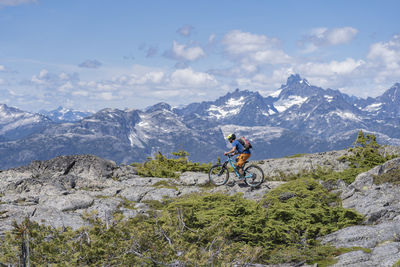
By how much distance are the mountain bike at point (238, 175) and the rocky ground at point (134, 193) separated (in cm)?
51

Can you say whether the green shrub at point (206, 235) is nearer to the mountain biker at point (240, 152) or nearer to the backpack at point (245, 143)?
the backpack at point (245, 143)

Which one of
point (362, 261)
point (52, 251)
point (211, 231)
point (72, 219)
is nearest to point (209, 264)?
point (211, 231)

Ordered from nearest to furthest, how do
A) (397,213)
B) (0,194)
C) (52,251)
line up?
(52,251), (397,213), (0,194)

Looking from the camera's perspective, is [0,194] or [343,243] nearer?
[343,243]

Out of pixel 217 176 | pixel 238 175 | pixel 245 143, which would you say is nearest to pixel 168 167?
pixel 217 176

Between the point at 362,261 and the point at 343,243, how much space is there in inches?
77.1

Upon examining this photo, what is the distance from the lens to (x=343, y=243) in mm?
10445

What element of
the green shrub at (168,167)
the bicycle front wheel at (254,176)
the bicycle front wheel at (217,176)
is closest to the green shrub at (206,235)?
the bicycle front wheel at (254,176)

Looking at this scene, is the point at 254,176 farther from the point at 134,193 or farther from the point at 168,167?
the point at 168,167

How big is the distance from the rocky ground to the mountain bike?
1.67ft

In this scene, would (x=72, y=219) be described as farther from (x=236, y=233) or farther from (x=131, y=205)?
(x=236, y=233)

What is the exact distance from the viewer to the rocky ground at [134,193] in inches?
408

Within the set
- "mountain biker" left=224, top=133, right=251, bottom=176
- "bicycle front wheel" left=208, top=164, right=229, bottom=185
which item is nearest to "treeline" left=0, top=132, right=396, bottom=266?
"mountain biker" left=224, top=133, right=251, bottom=176

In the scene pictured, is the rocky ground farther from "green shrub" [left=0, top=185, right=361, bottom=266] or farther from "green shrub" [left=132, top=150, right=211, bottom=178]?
"green shrub" [left=132, top=150, right=211, bottom=178]
